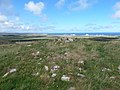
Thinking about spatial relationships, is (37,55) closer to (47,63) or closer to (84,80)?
(47,63)

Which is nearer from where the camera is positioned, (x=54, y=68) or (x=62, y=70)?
(x=62, y=70)

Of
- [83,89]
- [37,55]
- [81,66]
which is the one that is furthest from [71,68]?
[37,55]

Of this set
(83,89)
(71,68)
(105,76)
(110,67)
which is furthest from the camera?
(110,67)

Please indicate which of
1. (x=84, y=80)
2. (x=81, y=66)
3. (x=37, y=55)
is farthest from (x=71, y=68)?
(x=37, y=55)

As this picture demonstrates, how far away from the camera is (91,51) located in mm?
21234

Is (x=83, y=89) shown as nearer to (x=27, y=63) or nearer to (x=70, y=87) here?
(x=70, y=87)

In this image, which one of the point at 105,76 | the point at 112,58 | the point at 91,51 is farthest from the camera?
the point at 91,51

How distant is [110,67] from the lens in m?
16.9

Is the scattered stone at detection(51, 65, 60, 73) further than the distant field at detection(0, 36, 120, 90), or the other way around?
the scattered stone at detection(51, 65, 60, 73)

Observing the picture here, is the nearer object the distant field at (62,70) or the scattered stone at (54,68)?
the distant field at (62,70)

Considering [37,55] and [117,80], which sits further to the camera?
[37,55]

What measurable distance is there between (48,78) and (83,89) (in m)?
2.83

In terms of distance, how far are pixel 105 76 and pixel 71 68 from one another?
2635 mm

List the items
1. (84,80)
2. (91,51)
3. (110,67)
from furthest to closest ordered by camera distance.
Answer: (91,51) → (110,67) → (84,80)
